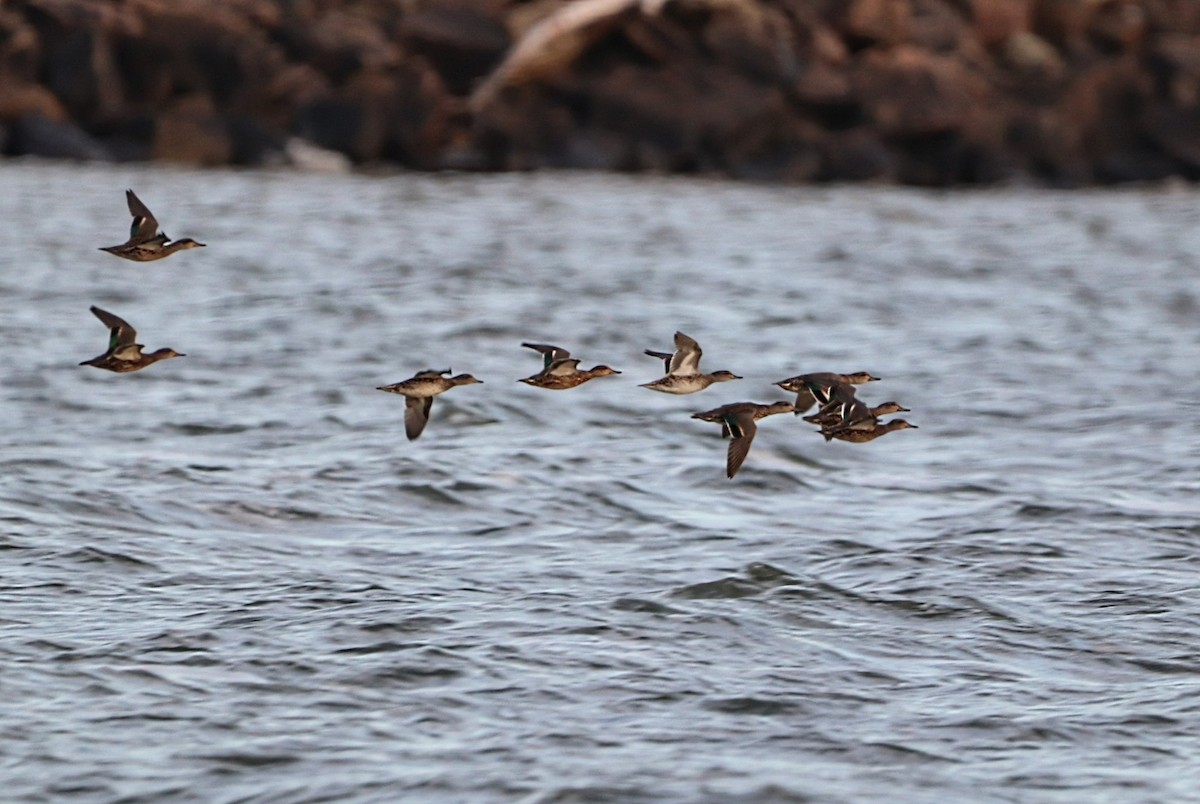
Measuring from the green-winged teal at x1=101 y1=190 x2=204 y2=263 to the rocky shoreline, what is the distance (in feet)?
85.3

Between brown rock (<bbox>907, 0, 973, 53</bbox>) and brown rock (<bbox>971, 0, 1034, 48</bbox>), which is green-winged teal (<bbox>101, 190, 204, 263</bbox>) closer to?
brown rock (<bbox>907, 0, 973, 53</bbox>)

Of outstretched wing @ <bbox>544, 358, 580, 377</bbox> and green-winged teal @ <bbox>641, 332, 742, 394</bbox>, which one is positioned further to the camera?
green-winged teal @ <bbox>641, 332, 742, 394</bbox>

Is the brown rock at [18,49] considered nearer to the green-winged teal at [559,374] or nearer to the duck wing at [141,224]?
the duck wing at [141,224]

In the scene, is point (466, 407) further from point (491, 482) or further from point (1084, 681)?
point (1084, 681)

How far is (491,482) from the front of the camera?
1448 cm

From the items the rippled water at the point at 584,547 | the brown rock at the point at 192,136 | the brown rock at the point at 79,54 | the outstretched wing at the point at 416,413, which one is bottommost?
the rippled water at the point at 584,547

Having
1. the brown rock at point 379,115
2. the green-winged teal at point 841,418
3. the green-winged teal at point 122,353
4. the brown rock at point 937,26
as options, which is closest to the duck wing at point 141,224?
the green-winged teal at point 122,353

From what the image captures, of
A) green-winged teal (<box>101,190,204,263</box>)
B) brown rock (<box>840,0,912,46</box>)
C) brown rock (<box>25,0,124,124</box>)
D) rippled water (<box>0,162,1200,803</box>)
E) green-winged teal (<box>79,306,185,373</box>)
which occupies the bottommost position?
rippled water (<box>0,162,1200,803</box>)

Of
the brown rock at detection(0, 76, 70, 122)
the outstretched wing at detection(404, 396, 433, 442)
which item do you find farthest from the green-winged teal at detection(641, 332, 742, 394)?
the brown rock at detection(0, 76, 70, 122)

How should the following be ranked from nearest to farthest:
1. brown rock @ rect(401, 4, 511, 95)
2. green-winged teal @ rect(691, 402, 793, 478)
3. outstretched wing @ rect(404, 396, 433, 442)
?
green-winged teal @ rect(691, 402, 793, 478) < outstretched wing @ rect(404, 396, 433, 442) < brown rock @ rect(401, 4, 511, 95)

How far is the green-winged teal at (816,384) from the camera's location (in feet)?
35.3

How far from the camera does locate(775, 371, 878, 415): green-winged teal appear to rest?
10.8 meters

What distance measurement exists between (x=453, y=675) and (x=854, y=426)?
2.33m

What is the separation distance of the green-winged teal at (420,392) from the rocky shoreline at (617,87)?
2644 centimetres
